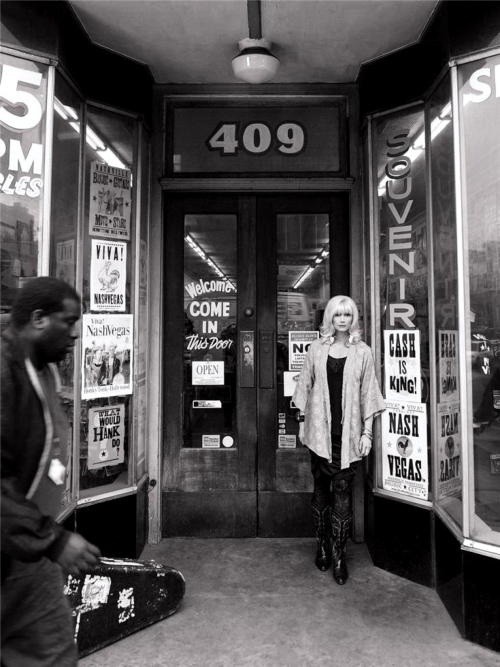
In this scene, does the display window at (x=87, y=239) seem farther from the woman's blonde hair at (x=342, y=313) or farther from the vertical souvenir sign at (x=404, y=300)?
the vertical souvenir sign at (x=404, y=300)

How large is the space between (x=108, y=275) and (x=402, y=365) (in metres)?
2.19

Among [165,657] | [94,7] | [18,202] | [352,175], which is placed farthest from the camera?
[352,175]

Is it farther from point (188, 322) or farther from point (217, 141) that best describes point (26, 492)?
point (217, 141)

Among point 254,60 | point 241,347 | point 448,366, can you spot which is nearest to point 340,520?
point 448,366

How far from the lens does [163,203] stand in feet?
14.3

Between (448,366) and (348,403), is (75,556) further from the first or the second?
(448,366)

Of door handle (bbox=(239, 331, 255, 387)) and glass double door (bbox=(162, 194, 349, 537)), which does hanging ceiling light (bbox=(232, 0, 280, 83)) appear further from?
door handle (bbox=(239, 331, 255, 387))

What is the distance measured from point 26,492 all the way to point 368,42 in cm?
365

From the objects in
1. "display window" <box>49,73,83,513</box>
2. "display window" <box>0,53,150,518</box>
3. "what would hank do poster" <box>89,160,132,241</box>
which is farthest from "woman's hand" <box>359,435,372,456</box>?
"what would hank do poster" <box>89,160,132,241</box>

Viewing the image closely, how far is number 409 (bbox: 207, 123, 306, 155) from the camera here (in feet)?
14.1

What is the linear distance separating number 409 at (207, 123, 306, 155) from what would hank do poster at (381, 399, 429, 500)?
7.19 ft

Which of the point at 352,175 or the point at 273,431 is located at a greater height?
the point at 352,175

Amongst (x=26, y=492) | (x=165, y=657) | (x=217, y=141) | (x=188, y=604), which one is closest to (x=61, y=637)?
(x=26, y=492)

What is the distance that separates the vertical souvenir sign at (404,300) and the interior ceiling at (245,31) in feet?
1.82
